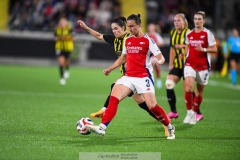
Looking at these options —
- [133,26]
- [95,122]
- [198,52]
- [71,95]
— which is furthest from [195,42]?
[71,95]

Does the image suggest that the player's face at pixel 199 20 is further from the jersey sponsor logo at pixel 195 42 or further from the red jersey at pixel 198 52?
the jersey sponsor logo at pixel 195 42

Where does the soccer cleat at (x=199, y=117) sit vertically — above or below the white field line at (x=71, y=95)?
above

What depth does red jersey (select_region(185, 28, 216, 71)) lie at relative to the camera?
1216 cm

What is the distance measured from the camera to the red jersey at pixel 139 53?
9.62m

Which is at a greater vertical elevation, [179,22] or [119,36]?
[119,36]

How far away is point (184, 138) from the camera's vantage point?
1020cm

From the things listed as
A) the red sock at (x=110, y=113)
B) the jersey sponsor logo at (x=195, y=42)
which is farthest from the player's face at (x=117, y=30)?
the jersey sponsor logo at (x=195, y=42)

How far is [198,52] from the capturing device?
12.3 meters

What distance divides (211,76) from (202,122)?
52.9 ft

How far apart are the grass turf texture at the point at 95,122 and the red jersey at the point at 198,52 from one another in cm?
126

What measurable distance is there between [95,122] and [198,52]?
2600mm

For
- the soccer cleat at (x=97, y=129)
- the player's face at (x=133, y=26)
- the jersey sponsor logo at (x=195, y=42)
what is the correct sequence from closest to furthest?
1. the soccer cleat at (x=97, y=129)
2. the player's face at (x=133, y=26)
3. the jersey sponsor logo at (x=195, y=42)

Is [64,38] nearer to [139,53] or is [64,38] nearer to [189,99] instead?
[189,99]

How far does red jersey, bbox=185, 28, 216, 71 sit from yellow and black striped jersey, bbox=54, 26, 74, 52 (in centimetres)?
1074
